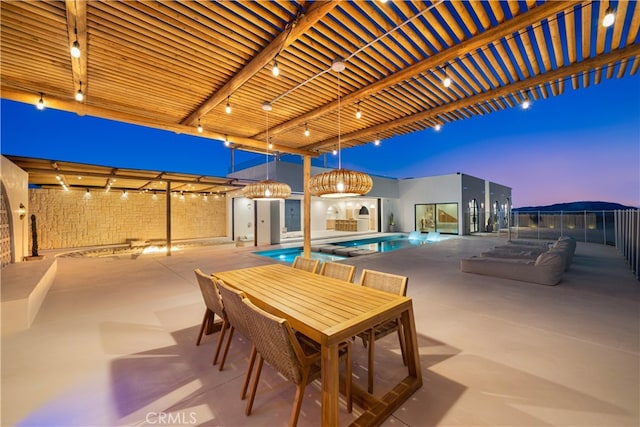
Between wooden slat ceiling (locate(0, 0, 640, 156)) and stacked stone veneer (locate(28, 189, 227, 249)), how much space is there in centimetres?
885

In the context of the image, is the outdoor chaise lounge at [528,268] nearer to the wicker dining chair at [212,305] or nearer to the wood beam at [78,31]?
the wicker dining chair at [212,305]

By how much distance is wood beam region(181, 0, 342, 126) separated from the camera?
2.27 meters

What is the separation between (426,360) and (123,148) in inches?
2331

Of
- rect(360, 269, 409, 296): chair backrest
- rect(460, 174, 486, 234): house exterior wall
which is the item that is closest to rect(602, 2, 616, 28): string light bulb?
rect(360, 269, 409, 296): chair backrest

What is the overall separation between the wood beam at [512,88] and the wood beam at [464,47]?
1.23 metres

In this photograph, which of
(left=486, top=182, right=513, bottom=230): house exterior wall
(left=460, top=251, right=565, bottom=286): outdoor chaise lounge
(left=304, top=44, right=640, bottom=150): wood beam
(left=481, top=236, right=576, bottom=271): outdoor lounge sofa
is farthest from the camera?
(left=486, top=182, right=513, bottom=230): house exterior wall

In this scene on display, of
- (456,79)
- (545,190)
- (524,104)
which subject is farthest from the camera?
(545,190)

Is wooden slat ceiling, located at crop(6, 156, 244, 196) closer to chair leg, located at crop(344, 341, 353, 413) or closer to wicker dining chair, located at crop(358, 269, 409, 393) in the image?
wicker dining chair, located at crop(358, 269, 409, 393)

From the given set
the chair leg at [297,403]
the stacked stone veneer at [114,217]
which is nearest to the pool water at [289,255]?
the stacked stone veneer at [114,217]

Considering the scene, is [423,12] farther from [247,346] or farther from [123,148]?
[123,148]

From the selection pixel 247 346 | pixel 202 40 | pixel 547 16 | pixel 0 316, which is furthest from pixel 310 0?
pixel 0 316

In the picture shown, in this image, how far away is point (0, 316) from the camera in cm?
287

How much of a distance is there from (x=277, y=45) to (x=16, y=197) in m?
7.15

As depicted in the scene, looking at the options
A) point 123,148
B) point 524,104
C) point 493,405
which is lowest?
point 493,405
